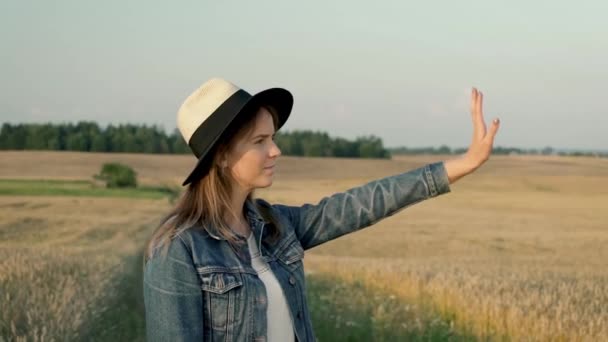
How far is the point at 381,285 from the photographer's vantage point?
10.0 metres

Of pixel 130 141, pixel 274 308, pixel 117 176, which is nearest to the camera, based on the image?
pixel 274 308

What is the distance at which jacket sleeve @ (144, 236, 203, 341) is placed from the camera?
269cm

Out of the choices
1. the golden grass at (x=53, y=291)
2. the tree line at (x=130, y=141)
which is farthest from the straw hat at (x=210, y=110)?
the tree line at (x=130, y=141)

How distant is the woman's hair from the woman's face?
0.02 metres

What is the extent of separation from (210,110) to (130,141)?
257ft

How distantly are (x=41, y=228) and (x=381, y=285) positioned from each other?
648 inches

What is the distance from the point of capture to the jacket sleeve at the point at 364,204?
3.27 meters

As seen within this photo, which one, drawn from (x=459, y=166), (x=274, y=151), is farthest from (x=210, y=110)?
(x=459, y=166)

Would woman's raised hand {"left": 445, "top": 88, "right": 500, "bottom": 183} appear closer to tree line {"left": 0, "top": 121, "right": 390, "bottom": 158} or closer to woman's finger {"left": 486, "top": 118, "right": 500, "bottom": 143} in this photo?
woman's finger {"left": 486, "top": 118, "right": 500, "bottom": 143}

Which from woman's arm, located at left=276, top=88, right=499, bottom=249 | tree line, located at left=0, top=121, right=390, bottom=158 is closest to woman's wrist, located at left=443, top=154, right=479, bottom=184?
woman's arm, located at left=276, top=88, right=499, bottom=249

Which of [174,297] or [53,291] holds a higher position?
[174,297]

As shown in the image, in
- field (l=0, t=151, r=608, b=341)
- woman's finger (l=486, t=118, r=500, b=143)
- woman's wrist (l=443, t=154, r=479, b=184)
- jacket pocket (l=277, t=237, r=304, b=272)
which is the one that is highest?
woman's finger (l=486, t=118, r=500, b=143)

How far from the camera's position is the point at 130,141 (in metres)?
79.5

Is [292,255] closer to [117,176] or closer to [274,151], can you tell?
[274,151]
